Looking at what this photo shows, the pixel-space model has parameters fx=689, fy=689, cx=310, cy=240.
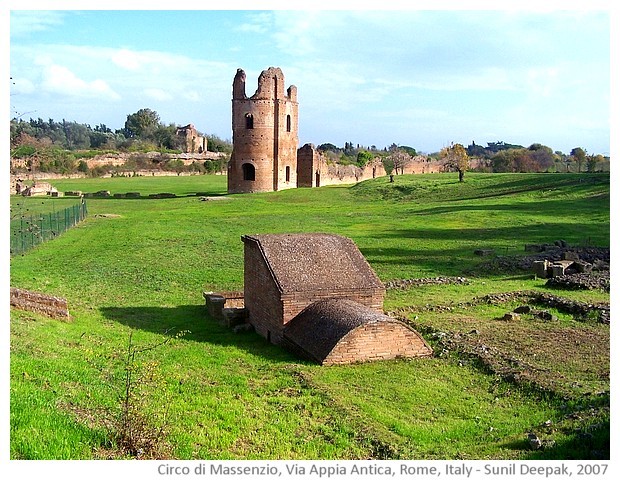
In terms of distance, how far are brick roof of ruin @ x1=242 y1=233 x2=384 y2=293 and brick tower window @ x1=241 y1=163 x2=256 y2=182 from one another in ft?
163

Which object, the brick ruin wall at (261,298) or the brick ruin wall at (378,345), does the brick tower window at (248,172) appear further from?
the brick ruin wall at (378,345)

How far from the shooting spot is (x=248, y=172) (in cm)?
6556

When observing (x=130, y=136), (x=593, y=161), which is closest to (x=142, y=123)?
(x=130, y=136)

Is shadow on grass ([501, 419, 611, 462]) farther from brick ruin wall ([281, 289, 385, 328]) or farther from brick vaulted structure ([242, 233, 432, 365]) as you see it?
brick ruin wall ([281, 289, 385, 328])

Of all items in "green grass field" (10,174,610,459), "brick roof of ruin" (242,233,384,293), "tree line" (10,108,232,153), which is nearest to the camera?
"green grass field" (10,174,610,459)

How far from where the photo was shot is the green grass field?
8523mm

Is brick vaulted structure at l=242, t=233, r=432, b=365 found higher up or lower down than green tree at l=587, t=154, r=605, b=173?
lower down

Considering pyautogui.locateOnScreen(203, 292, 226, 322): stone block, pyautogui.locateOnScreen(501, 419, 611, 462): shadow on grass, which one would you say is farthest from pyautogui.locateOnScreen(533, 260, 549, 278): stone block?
pyautogui.locateOnScreen(501, 419, 611, 462): shadow on grass

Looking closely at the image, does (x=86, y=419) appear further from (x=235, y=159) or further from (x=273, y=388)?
(x=235, y=159)

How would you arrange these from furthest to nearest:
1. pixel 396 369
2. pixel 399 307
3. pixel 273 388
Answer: pixel 399 307 < pixel 396 369 < pixel 273 388

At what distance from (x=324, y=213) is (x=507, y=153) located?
58158mm

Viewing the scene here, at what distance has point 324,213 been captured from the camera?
4444 cm
